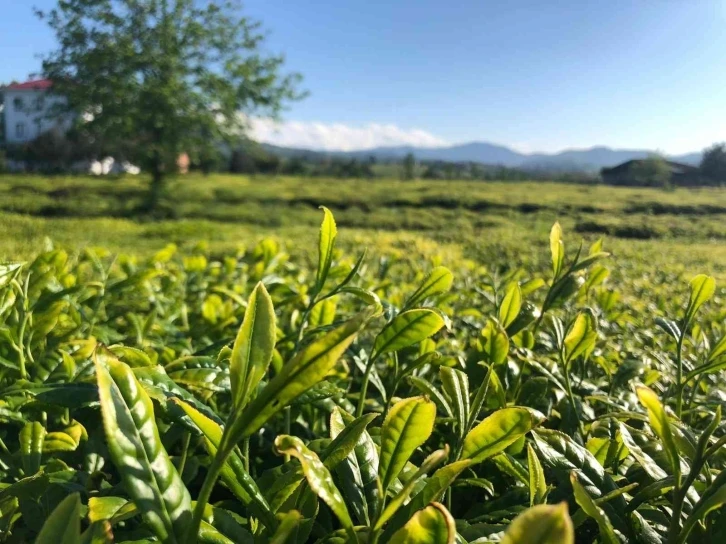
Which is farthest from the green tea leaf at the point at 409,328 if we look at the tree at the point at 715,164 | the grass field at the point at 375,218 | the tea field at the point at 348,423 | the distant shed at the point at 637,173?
the distant shed at the point at 637,173

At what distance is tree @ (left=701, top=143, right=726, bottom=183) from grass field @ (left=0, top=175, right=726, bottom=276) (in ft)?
35.5

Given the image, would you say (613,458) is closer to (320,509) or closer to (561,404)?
(561,404)

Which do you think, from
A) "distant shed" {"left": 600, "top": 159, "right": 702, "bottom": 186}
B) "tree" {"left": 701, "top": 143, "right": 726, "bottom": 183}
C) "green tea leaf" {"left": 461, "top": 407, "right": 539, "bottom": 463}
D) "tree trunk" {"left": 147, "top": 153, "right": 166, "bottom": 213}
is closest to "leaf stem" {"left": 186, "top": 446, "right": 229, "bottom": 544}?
"green tea leaf" {"left": 461, "top": 407, "right": 539, "bottom": 463}

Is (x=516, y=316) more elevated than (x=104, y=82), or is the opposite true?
(x=104, y=82)

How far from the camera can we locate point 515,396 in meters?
0.93

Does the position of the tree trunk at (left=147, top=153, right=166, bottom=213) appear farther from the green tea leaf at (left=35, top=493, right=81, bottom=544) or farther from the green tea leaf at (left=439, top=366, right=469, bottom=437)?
the green tea leaf at (left=35, top=493, right=81, bottom=544)

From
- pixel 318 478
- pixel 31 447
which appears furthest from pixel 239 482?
pixel 31 447

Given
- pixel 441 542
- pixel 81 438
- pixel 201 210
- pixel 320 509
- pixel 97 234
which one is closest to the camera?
pixel 441 542

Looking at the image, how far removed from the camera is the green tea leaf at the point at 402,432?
1.76 feet

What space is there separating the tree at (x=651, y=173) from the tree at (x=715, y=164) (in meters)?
1.58

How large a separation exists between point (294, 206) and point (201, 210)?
2538 mm

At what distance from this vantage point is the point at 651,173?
27734mm

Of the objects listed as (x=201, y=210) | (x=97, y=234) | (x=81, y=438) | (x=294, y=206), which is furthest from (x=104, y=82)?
(x=81, y=438)

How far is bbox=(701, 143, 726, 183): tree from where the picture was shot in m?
25.0
